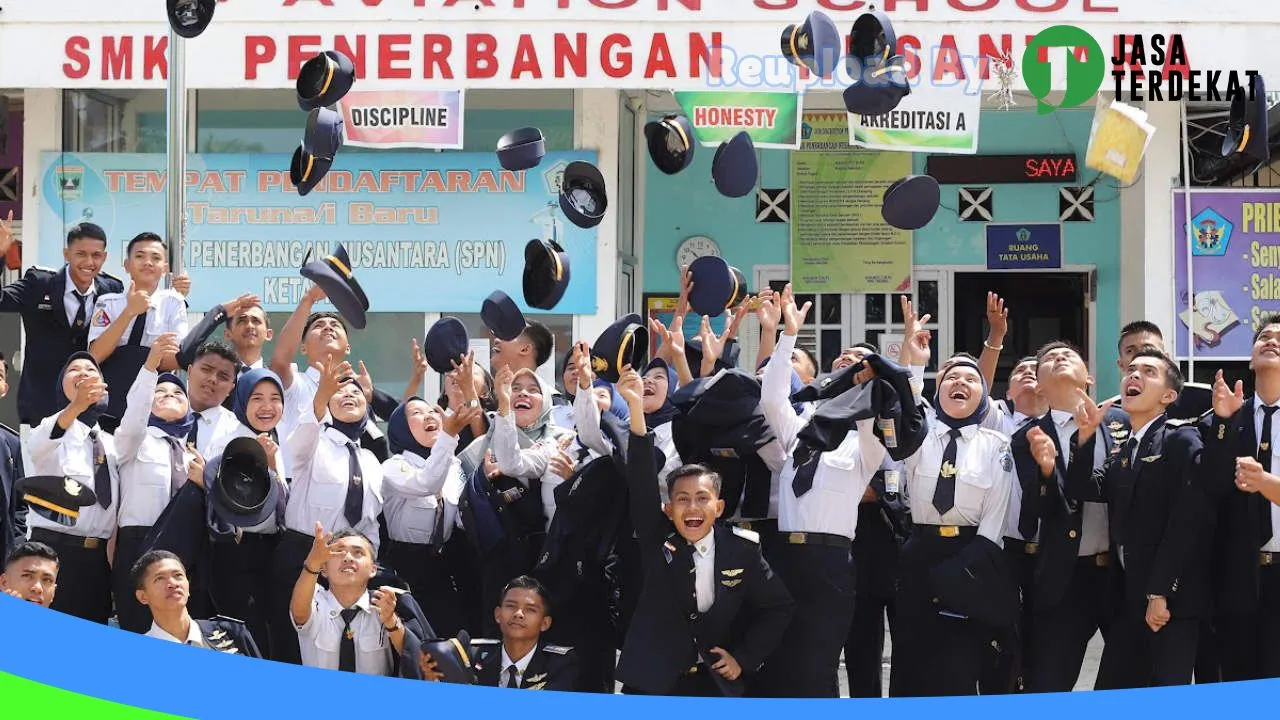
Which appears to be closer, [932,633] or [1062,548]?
[1062,548]

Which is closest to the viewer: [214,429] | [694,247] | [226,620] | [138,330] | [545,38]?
[226,620]

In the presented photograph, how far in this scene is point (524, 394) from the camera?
6.97 metres

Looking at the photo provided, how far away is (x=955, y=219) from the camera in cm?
1371

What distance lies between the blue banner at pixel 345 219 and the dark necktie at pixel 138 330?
4746 mm

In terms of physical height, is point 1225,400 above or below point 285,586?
above

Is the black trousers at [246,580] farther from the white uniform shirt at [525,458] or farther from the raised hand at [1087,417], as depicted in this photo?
the raised hand at [1087,417]

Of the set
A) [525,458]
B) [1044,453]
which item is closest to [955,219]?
[1044,453]

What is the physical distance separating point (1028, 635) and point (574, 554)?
1.82 m

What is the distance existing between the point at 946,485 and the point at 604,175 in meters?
6.28

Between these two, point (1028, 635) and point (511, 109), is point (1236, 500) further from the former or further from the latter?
point (511, 109)

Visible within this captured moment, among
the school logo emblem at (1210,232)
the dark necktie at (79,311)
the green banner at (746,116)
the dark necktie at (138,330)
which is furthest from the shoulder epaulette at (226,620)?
the school logo emblem at (1210,232)

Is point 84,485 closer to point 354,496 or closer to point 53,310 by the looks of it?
point 354,496

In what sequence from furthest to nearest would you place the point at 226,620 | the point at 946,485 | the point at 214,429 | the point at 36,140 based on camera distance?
the point at 36,140 < the point at 214,429 < the point at 946,485 < the point at 226,620

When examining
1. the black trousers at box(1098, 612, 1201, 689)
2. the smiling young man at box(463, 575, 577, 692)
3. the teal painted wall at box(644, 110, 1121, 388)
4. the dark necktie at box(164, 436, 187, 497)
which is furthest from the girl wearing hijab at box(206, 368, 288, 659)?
the teal painted wall at box(644, 110, 1121, 388)
